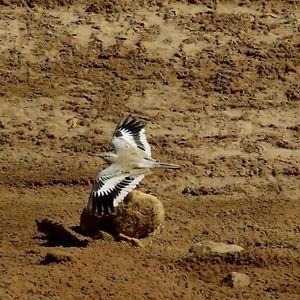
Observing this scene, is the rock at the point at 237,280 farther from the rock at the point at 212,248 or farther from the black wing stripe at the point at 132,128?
the black wing stripe at the point at 132,128

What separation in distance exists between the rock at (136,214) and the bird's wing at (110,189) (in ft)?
Result: 1.08

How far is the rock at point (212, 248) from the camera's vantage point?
1140 centimetres

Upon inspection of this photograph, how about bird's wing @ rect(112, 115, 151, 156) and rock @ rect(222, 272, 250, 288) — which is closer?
rock @ rect(222, 272, 250, 288)

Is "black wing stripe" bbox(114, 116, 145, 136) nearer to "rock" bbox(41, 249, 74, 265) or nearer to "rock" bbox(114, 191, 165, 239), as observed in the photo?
"rock" bbox(114, 191, 165, 239)

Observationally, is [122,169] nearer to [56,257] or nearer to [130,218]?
[130,218]

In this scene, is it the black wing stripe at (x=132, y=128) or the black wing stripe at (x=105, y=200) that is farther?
the black wing stripe at (x=132, y=128)

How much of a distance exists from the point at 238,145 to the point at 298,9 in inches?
149

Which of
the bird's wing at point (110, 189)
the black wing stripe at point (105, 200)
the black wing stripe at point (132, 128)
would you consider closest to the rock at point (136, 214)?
the bird's wing at point (110, 189)

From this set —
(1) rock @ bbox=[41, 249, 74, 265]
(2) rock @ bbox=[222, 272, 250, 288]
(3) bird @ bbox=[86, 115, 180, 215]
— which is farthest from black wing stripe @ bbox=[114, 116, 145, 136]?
(2) rock @ bbox=[222, 272, 250, 288]

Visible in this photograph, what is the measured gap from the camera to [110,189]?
11.5m

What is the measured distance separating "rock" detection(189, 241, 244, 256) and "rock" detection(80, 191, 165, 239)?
2.51ft

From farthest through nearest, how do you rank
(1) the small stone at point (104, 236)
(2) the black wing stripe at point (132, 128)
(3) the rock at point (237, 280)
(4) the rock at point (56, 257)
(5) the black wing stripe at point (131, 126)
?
(5) the black wing stripe at point (131, 126)
(2) the black wing stripe at point (132, 128)
(1) the small stone at point (104, 236)
(4) the rock at point (56, 257)
(3) the rock at point (237, 280)

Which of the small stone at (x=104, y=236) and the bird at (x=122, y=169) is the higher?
the bird at (x=122, y=169)

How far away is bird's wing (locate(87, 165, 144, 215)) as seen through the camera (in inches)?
449
